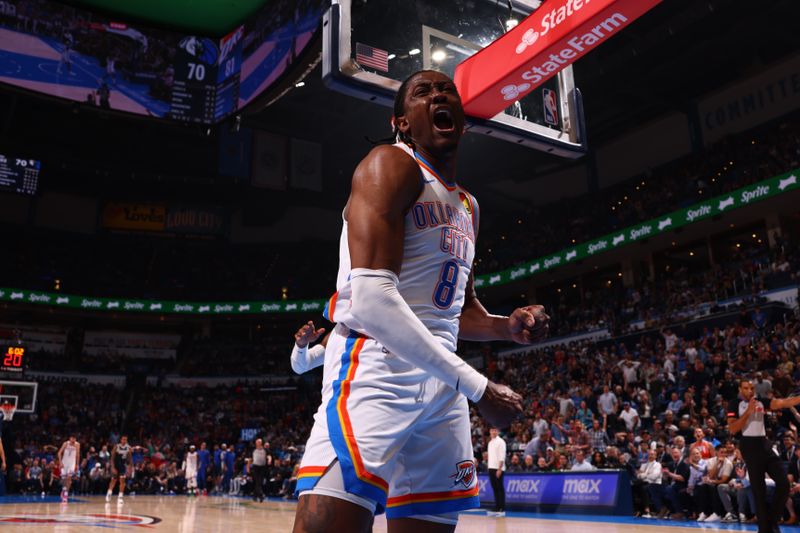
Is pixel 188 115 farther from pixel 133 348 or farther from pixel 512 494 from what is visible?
pixel 133 348

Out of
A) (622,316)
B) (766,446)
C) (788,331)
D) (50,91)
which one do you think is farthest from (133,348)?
(766,446)

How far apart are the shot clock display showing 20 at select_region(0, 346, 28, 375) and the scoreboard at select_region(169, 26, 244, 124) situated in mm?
8247

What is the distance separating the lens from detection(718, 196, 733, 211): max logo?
766 inches

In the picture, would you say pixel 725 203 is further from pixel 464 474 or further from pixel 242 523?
pixel 464 474

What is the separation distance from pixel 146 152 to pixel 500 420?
28.6 metres

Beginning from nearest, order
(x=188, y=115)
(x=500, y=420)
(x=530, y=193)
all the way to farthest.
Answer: (x=500, y=420) < (x=188, y=115) < (x=530, y=193)

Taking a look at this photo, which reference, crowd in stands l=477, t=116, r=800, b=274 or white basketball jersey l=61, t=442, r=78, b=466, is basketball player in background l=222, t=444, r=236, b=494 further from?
crowd in stands l=477, t=116, r=800, b=274

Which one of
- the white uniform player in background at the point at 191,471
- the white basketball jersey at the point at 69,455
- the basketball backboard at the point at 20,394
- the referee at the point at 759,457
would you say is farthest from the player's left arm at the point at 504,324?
the white uniform player in background at the point at 191,471

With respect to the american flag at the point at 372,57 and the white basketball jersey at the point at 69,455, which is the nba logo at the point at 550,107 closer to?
the american flag at the point at 372,57

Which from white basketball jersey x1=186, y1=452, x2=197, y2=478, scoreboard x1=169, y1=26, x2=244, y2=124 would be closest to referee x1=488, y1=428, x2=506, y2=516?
scoreboard x1=169, y1=26, x2=244, y2=124

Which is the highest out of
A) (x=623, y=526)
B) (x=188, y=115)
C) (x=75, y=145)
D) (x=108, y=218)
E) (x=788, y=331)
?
(x=75, y=145)

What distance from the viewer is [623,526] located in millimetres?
9094

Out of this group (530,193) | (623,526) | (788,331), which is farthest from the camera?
(530,193)

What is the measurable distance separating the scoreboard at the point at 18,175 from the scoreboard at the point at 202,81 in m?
10.7
